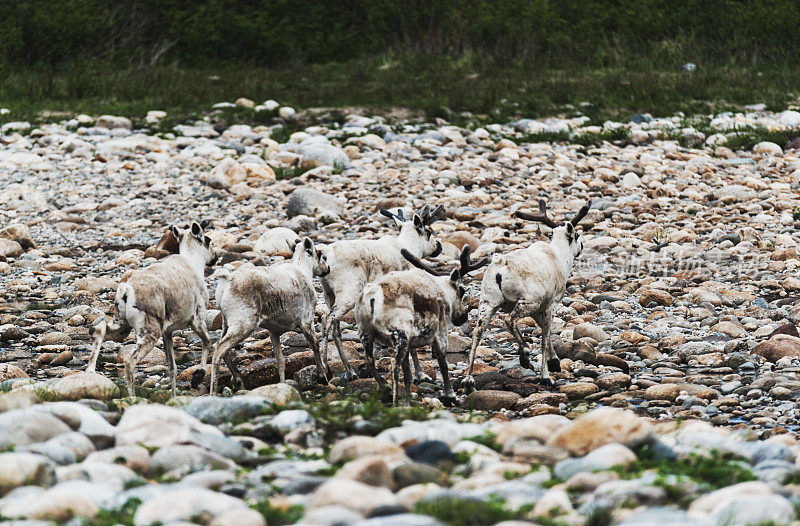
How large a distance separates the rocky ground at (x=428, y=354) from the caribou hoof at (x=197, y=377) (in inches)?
14.9

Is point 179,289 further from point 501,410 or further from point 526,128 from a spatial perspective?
point 526,128

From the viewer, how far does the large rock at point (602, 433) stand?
18.7 feet

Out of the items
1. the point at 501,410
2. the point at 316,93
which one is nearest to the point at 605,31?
the point at 316,93

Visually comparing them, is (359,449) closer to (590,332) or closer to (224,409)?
(224,409)

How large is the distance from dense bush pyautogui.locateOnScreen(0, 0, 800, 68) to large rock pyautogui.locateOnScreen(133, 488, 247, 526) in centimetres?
2868

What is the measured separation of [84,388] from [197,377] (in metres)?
1.79

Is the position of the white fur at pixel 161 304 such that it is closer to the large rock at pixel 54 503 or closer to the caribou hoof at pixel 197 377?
the caribou hoof at pixel 197 377

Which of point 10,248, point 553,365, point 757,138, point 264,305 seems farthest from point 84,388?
point 757,138

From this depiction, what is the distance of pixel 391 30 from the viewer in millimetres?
36438

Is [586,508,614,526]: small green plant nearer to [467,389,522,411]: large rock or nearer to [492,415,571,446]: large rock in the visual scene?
[492,415,571,446]: large rock

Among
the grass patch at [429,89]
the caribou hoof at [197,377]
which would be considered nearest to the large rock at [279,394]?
the caribou hoof at [197,377]

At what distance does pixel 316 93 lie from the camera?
2738cm

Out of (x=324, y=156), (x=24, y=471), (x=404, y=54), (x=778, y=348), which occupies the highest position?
(x=404, y=54)

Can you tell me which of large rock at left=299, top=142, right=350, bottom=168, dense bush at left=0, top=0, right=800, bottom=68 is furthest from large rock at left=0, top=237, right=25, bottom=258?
dense bush at left=0, top=0, right=800, bottom=68
